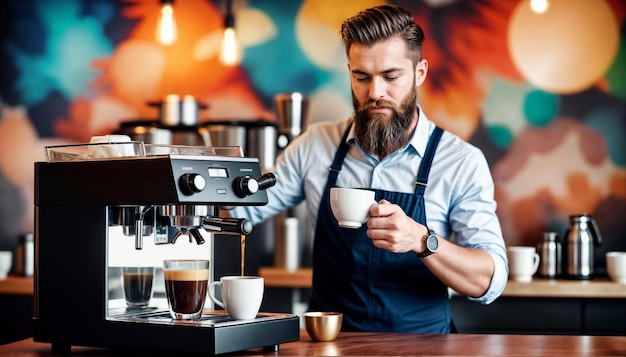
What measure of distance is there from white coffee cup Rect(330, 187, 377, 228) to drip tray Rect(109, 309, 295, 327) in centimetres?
26

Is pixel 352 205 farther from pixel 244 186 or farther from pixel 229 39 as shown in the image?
pixel 229 39

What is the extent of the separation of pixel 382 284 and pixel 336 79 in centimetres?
195

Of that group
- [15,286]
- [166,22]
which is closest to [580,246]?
[166,22]

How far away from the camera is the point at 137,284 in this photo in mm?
1948

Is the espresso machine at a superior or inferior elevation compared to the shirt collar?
inferior

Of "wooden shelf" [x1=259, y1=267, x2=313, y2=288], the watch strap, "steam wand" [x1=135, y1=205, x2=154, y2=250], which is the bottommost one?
"wooden shelf" [x1=259, y1=267, x2=313, y2=288]

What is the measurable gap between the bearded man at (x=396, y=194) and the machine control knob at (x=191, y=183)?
79cm

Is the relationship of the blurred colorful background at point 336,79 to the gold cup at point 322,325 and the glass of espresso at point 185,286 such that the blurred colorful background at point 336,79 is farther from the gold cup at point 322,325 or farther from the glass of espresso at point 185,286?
the glass of espresso at point 185,286

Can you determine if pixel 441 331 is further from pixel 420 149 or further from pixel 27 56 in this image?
pixel 27 56

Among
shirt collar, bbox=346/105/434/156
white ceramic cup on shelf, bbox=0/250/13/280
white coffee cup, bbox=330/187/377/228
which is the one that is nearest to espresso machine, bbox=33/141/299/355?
white coffee cup, bbox=330/187/377/228

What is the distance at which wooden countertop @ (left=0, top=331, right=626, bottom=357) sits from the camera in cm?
180

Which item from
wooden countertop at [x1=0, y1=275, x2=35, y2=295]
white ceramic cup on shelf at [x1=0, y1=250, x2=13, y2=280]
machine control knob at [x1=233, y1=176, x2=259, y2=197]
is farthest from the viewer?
white ceramic cup on shelf at [x1=0, y1=250, x2=13, y2=280]

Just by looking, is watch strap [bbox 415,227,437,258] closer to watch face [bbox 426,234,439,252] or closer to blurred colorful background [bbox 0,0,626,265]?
watch face [bbox 426,234,439,252]

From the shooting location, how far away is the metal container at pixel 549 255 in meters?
3.74
